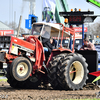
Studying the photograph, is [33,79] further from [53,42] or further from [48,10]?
[48,10]

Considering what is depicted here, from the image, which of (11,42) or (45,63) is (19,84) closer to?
(45,63)

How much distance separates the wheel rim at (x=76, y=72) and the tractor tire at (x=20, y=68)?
173 cm

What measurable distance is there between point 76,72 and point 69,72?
0.67 metres

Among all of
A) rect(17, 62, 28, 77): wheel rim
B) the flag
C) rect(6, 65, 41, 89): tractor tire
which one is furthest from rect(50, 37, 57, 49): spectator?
the flag

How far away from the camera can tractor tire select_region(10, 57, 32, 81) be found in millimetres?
7188

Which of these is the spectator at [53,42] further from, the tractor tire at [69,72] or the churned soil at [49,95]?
the churned soil at [49,95]

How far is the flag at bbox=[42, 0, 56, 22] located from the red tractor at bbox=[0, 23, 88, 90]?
20.9 meters

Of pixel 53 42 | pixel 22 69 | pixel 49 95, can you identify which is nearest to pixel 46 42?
pixel 53 42

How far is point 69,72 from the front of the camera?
26.8 feet

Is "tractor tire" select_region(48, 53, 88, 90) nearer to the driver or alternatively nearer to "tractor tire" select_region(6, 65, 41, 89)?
the driver

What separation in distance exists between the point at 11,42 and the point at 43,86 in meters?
2.64

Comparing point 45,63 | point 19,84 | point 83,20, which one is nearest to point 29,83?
point 19,84

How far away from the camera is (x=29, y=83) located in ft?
29.8

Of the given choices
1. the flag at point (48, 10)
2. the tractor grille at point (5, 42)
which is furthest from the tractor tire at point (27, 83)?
the flag at point (48, 10)
